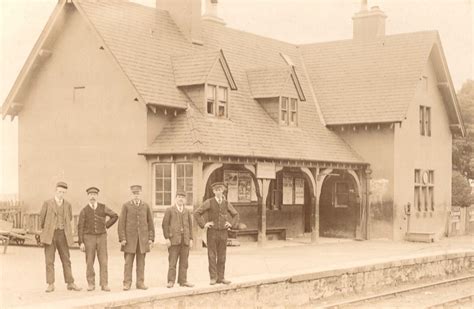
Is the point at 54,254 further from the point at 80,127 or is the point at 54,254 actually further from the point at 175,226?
the point at 80,127

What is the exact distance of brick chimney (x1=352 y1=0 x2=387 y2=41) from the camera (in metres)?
32.9

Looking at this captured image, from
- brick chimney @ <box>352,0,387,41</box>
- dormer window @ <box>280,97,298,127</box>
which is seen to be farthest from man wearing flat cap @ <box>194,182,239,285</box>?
brick chimney @ <box>352,0,387,41</box>

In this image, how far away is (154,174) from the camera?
2225 cm

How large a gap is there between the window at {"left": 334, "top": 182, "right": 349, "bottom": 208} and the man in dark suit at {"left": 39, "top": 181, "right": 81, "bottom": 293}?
1802 cm

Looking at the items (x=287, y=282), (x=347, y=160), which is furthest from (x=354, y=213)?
(x=287, y=282)

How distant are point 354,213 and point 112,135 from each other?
10892 millimetres

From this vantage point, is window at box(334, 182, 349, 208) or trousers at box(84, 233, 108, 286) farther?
window at box(334, 182, 349, 208)

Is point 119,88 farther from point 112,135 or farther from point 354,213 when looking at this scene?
point 354,213

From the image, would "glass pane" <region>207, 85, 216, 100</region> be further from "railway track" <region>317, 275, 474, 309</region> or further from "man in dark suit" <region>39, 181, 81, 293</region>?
"man in dark suit" <region>39, 181, 81, 293</region>

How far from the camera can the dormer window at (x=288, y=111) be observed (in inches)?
1051

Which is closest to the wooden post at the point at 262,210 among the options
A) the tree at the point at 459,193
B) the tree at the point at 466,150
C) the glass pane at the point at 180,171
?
the glass pane at the point at 180,171

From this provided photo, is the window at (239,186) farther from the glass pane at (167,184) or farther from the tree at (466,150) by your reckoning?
the tree at (466,150)

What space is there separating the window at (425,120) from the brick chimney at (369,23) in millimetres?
4042

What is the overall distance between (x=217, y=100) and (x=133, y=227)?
11.0 m
